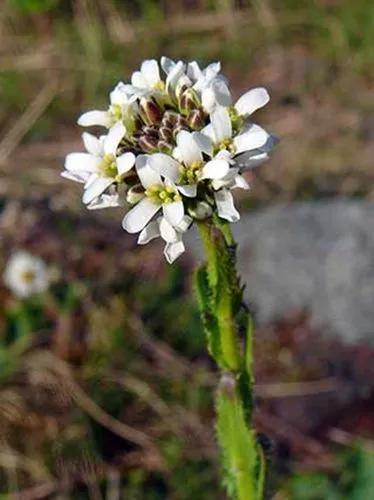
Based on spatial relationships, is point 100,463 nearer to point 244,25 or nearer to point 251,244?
point 251,244

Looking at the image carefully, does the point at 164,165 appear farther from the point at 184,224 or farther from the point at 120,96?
the point at 120,96

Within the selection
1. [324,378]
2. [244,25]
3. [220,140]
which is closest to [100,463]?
[324,378]

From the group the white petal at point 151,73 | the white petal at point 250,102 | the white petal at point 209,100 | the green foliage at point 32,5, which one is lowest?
the white petal at point 209,100

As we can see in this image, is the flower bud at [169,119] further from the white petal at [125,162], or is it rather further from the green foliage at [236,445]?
the green foliage at [236,445]

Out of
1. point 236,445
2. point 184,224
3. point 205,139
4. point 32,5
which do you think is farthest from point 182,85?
point 32,5

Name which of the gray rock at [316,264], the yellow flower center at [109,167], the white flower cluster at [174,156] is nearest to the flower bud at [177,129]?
the white flower cluster at [174,156]

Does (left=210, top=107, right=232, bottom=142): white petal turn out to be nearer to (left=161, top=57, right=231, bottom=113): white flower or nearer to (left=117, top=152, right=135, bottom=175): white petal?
(left=161, top=57, right=231, bottom=113): white flower

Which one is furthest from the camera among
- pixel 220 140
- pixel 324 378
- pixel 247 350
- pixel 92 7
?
pixel 92 7
